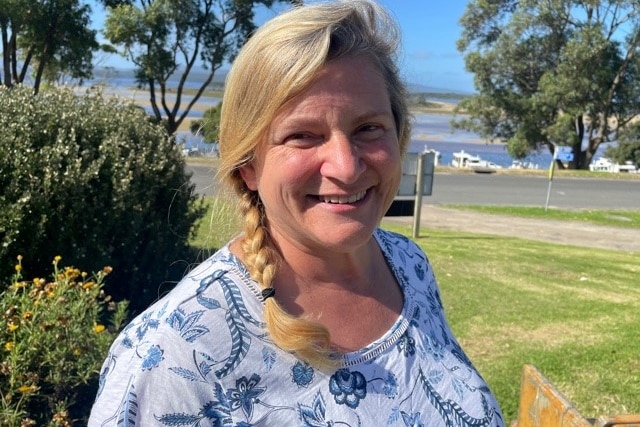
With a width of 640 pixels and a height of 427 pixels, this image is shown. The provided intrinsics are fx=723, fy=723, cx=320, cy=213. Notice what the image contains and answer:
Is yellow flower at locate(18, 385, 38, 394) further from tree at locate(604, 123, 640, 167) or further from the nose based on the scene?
tree at locate(604, 123, 640, 167)

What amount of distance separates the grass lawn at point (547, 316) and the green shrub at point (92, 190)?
80 cm

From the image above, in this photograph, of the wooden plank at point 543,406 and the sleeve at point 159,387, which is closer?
the sleeve at point 159,387

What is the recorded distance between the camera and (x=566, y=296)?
261 inches

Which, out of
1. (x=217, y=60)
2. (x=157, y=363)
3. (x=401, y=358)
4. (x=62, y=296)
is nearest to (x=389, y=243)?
(x=401, y=358)

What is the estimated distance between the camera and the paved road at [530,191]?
1857 centimetres

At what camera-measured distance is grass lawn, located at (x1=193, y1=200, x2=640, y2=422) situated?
431cm

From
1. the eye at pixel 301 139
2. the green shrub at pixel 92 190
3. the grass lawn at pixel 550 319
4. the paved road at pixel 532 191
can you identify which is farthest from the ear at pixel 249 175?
the paved road at pixel 532 191

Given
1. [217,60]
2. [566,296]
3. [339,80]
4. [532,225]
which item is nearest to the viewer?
[339,80]

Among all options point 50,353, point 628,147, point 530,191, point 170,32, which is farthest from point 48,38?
point 628,147

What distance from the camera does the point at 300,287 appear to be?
64.2 inches

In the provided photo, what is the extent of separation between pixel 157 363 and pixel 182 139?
389 centimetres

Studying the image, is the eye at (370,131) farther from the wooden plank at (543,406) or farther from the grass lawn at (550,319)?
the grass lawn at (550,319)

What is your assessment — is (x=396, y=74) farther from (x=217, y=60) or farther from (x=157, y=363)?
(x=217, y=60)

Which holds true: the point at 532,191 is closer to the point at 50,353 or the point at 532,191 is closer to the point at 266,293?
the point at 50,353
